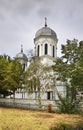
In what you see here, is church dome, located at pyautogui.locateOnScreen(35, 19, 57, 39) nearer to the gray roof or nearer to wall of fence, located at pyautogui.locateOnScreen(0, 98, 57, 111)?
the gray roof

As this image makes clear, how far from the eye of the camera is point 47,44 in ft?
170

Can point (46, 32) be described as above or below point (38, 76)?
above

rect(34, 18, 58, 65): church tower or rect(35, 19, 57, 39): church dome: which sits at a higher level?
rect(35, 19, 57, 39): church dome

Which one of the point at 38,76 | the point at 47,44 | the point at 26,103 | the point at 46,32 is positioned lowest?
the point at 26,103

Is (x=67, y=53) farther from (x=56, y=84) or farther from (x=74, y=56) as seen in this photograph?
(x=56, y=84)

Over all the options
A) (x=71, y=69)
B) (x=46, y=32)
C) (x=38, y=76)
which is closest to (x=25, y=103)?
(x=38, y=76)

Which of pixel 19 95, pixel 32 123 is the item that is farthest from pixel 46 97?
pixel 32 123

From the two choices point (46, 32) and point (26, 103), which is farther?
point (46, 32)

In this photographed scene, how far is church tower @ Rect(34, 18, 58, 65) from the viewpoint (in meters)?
51.7

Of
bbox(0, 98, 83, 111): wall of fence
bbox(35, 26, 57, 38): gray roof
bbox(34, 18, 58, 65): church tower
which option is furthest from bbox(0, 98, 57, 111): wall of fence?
bbox(35, 26, 57, 38): gray roof

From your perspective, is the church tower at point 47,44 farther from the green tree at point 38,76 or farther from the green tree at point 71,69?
the green tree at point 71,69

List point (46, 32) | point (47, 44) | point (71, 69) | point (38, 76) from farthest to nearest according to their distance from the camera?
1. point (46, 32)
2. point (47, 44)
3. point (38, 76)
4. point (71, 69)

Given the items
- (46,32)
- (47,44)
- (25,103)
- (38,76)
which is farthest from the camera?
(46,32)

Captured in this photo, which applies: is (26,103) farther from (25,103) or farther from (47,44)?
(47,44)
